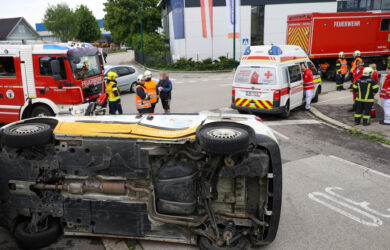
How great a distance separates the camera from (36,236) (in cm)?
443

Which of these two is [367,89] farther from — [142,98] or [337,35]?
[337,35]

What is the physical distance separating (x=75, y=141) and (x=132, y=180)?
0.90 m

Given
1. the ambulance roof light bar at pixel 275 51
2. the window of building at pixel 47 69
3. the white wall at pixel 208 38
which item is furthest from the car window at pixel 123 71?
the white wall at pixel 208 38

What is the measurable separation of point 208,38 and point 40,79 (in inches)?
931

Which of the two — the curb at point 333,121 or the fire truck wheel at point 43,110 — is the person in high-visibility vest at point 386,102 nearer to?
the curb at point 333,121

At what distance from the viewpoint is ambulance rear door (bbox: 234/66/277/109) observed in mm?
A: 10750

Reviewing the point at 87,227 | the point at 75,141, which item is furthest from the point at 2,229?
the point at 75,141

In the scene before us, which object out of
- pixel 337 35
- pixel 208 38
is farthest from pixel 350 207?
pixel 208 38

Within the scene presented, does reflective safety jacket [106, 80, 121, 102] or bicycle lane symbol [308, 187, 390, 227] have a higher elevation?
reflective safety jacket [106, 80, 121, 102]

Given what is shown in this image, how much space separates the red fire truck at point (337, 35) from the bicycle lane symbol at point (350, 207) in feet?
48.3

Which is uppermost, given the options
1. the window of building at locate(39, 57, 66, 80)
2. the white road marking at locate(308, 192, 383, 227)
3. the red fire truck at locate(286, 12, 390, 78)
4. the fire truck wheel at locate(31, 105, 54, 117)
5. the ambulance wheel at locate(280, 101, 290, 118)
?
the red fire truck at locate(286, 12, 390, 78)

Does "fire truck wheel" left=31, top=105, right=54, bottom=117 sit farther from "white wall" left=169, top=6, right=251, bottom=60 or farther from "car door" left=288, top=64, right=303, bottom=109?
"white wall" left=169, top=6, right=251, bottom=60

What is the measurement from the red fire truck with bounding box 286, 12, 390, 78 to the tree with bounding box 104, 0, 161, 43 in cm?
2351

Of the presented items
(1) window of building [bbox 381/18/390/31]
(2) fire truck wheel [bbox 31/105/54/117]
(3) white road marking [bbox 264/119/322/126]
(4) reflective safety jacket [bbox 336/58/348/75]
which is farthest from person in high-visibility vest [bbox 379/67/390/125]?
(1) window of building [bbox 381/18/390/31]
